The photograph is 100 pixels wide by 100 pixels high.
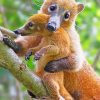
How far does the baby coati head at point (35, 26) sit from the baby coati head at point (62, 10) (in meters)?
0.35

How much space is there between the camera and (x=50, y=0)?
21.3 feet

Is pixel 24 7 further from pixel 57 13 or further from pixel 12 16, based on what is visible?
pixel 57 13

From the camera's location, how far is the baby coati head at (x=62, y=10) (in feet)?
20.2

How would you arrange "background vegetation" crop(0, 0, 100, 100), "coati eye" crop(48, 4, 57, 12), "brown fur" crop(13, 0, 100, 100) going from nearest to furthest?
"brown fur" crop(13, 0, 100, 100) < "coati eye" crop(48, 4, 57, 12) < "background vegetation" crop(0, 0, 100, 100)

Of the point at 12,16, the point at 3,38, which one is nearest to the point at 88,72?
the point at 3,38

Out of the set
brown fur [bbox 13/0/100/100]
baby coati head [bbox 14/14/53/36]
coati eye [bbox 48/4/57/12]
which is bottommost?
brown fur [bbox 13/0/100/100]

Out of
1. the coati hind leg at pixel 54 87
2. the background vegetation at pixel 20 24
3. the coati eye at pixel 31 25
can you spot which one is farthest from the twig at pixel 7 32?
the background vegetation at pixel 20 24

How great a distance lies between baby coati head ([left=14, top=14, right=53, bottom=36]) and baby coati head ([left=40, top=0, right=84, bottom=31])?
0.35m

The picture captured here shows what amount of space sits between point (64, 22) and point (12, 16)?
4295 mm

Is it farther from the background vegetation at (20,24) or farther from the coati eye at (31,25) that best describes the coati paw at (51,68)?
the background vegetation at (20,24)

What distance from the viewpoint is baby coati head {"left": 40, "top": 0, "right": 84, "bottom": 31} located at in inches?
243

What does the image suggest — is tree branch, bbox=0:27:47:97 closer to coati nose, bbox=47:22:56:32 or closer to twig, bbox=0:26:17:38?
twig, bbox=0:26:17:38

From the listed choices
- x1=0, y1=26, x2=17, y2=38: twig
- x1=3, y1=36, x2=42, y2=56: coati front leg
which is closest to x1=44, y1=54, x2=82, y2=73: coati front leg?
x1=3, y1=36, x2=42, y2=56: coati front leg

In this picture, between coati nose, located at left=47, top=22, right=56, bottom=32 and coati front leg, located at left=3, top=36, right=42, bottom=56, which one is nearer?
coati nose, located at left=47, top=22, right=56, bottom=32
